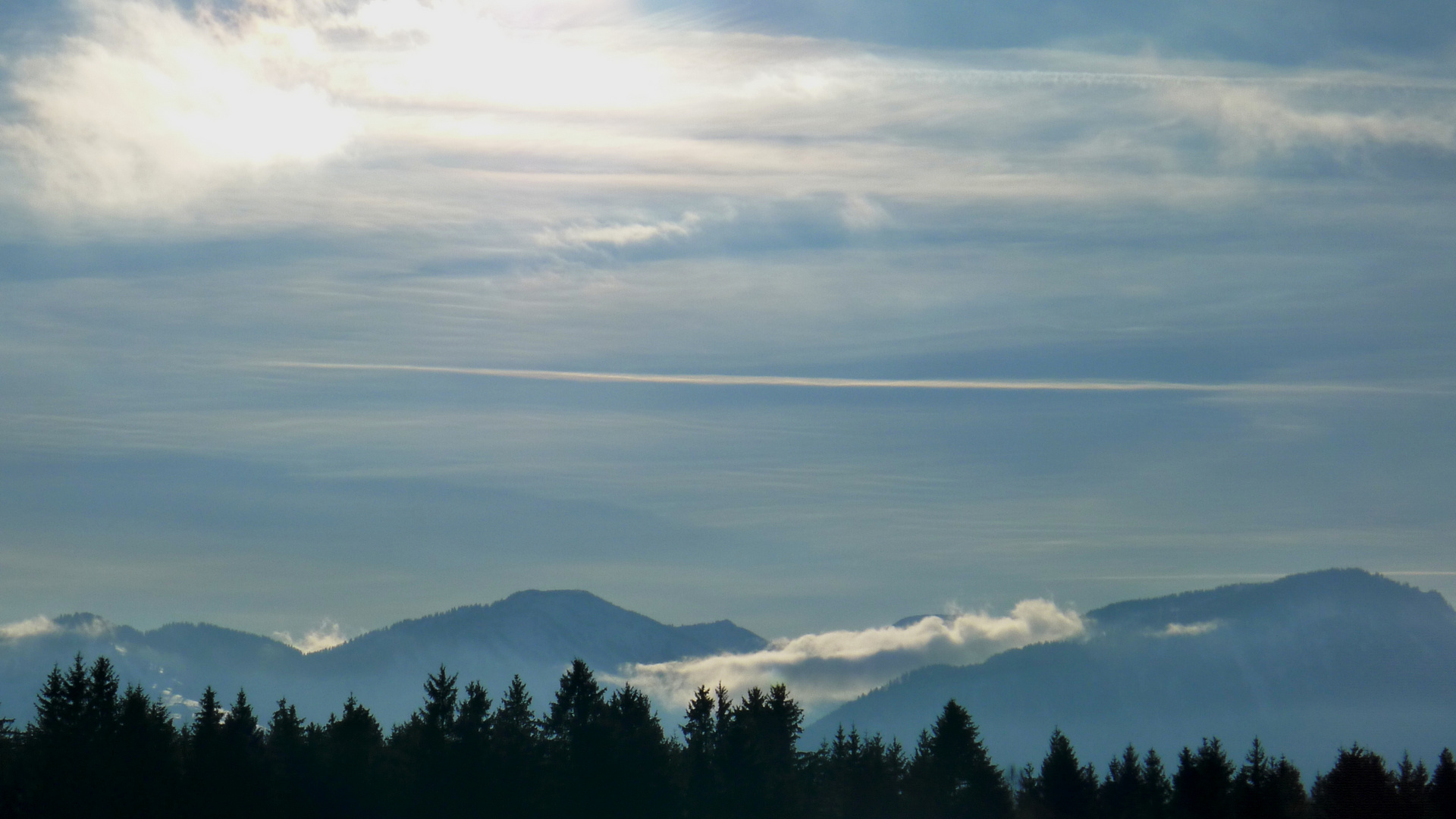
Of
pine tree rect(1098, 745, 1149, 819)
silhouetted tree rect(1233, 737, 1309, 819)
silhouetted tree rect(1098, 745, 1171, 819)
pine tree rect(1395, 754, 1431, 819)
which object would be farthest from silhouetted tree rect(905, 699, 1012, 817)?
pine tree rect(1395, 754, 1431, 819)

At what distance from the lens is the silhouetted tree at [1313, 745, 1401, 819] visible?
86812mm

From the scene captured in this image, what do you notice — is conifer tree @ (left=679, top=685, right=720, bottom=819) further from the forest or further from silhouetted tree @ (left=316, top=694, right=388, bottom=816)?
silhouetted tree @ (left=316, top=694, right=388, bottom=816)

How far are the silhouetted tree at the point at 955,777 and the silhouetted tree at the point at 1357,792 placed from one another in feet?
63.8

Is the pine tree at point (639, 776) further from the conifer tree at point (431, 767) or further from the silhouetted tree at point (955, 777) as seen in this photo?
the silhouetted tree at point (955, 777)

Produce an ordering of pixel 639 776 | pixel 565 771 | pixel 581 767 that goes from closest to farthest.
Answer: pixel 581 767 < pixel 639 776 < pixel 565 771

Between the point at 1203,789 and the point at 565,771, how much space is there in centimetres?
4046

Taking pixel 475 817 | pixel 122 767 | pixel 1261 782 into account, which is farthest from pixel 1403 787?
pixel 122 767

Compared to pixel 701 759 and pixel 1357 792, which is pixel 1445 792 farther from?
pixel 701 759

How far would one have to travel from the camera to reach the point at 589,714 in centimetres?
8844

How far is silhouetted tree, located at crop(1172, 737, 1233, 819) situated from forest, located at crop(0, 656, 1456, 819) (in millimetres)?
134

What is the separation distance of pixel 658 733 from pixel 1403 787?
49613mm

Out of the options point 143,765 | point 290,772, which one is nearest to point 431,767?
point 290,772

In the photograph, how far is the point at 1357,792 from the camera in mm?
87375

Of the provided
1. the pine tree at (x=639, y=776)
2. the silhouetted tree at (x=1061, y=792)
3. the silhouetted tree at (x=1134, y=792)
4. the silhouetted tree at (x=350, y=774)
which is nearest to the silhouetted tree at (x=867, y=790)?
the silhouetted tree at (x=1061, y=792)
